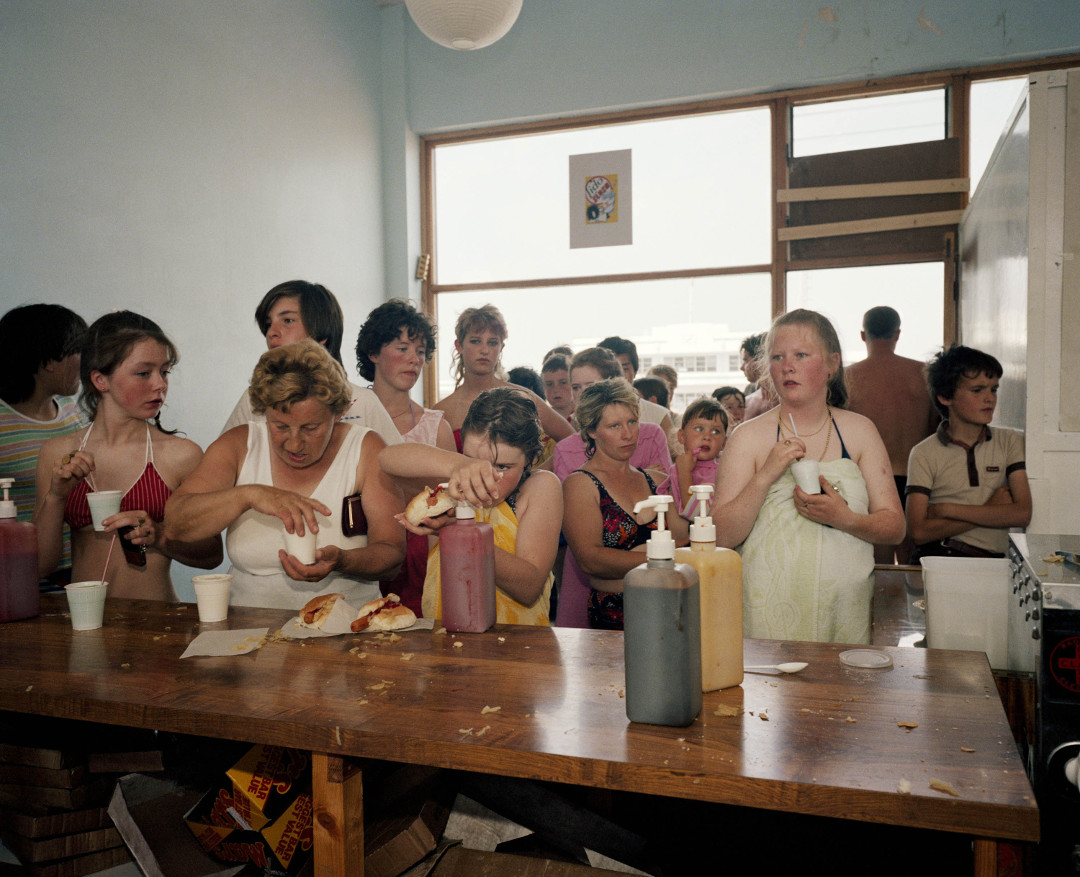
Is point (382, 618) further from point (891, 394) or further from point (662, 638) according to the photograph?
point (891, 394)

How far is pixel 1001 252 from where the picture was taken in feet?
9.98

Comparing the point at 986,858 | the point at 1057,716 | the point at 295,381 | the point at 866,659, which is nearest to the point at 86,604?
the point at 295,381

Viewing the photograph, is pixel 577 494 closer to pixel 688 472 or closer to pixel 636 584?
pixel 688 472

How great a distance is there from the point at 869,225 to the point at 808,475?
4.03 meters

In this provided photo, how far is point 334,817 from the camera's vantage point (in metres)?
1.09

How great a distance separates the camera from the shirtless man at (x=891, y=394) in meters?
4.26

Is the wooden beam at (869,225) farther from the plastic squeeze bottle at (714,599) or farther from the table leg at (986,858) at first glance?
the table leg at (986,858)

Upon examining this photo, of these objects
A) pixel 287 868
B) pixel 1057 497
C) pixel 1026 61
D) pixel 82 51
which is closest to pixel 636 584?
pixel 287 868

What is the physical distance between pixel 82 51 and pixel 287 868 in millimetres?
3811

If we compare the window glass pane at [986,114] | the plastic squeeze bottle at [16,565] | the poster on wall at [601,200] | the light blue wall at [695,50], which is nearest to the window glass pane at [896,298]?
the window glass pane at [986,114]

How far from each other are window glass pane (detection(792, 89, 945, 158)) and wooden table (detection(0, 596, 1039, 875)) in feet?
15.6

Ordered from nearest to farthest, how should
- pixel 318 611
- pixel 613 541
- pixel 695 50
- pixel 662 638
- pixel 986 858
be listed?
1. pixel 986 858
2. pixel 662 638
3. pixel 318 611
4. pixel 613 541
5. pixel 695 50

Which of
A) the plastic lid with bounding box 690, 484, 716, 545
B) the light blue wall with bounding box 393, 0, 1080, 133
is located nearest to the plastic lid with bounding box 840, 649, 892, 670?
the plastic lid with bounding box 690, 484, 716, 545

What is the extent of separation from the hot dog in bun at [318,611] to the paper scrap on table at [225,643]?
0.25ft
